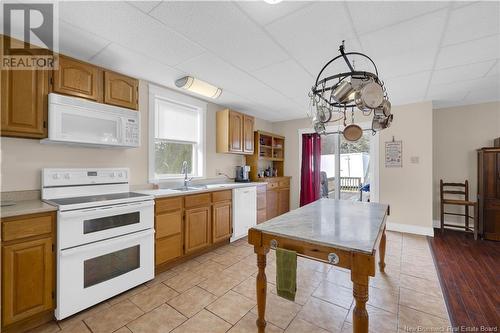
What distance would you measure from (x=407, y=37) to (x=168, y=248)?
3.16 meters

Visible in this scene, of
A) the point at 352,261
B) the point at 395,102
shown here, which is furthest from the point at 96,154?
the point at 395,102

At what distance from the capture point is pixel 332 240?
131cm

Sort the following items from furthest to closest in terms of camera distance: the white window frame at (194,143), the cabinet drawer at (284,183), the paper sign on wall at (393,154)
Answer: the cabinet drawer at (284,183)
the paper sign on wall at (393,154)
the white window frame at (194,143)

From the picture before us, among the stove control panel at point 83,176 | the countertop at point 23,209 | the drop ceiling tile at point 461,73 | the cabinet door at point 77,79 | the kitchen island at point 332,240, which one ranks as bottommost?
the kitchen island at point 332,240

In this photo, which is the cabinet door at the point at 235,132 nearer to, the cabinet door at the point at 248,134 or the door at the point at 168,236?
the cabinet door at the point at 248,134

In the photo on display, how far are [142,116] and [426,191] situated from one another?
15.5ft

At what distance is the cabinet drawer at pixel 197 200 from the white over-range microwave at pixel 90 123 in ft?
2.90

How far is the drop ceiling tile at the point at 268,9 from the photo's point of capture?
1.51m

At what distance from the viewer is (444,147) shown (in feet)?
13.6

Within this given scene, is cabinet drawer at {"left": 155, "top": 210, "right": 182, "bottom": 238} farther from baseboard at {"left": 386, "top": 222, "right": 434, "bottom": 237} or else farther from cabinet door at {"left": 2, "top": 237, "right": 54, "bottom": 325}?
baseboard at {"left": 386, "top": 222, "right": 434, "bottom": 237}

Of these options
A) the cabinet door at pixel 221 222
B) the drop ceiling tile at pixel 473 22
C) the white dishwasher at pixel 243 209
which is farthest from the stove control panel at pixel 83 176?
the drop ceiling tile at pixel 473 22

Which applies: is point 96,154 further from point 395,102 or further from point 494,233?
point 494,233
